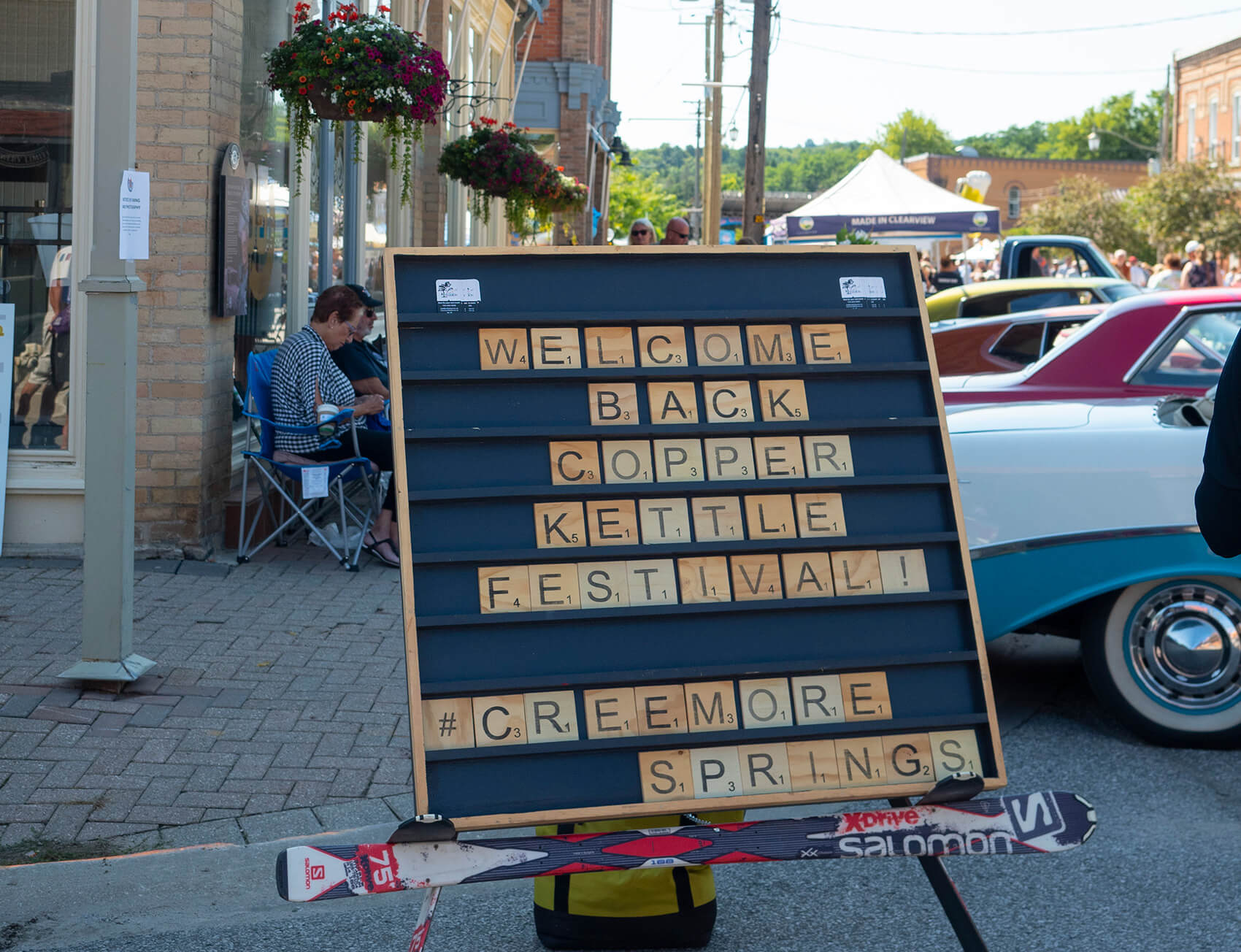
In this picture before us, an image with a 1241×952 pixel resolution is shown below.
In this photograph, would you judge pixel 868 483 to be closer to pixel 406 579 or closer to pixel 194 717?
pixel 406 579

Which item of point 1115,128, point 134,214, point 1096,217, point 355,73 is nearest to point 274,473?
point 355,73

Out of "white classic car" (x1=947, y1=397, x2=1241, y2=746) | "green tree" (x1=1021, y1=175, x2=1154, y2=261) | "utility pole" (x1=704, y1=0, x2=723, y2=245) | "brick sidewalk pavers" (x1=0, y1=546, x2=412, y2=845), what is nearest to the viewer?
"brick sidewalk pavers" (x1=0, y1=546, x2=412, y2=845)

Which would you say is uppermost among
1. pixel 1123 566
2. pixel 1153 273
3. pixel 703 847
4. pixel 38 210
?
pixel 1153 273

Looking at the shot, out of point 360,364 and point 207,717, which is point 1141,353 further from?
point 207,717

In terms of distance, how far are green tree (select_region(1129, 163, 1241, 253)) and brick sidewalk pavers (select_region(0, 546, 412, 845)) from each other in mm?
40824

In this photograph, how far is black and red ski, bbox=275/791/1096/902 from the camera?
2771mm

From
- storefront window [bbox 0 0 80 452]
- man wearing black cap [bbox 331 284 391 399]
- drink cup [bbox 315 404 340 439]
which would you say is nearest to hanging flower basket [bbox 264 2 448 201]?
man wearing black cap [bbox 331 284 391 399]

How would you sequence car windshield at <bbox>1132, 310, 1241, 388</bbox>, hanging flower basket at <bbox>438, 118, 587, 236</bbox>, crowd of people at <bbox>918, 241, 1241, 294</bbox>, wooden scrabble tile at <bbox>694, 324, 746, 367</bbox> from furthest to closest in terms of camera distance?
crowd of people at <bbox>918, 241, 1241, 294</bbox>
hanging flower basket at <bbox>438, 118, 587, 236</bbox>
car windshield at <bbox>1132, 310, 1241, 388</bbox>
wooden scrabble tile at <bbox>694, 324, 746, 367</bbox>

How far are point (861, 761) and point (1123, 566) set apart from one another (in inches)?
96.9

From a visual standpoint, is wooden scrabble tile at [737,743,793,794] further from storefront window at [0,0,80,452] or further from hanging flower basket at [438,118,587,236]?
hanging flower basket at [438,118,587,236]

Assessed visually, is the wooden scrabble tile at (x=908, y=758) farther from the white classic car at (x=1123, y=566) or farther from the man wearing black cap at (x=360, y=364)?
the man wearing black cap at (x=360, y=364)

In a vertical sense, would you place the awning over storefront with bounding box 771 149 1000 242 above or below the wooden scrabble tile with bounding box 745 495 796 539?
above

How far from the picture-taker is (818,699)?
316 centimetres

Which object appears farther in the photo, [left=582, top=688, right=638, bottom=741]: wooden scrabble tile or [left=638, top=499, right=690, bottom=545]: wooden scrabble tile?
[left=638, top=499, right=690, bottom=545]: wooden scrabble tile
